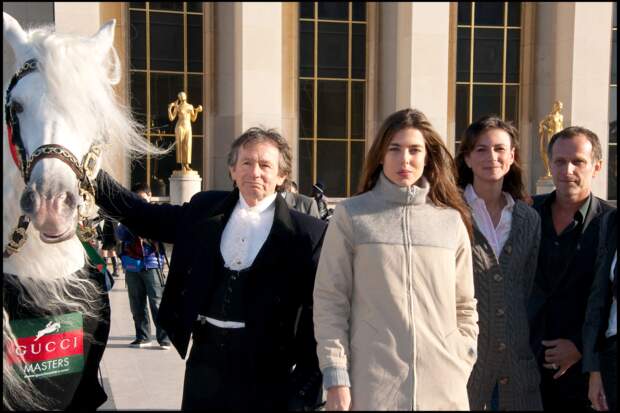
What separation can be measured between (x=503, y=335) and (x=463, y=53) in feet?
60.6

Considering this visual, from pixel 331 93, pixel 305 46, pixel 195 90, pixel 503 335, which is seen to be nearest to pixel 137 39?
pixel 195 90

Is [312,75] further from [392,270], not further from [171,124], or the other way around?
[392,270]

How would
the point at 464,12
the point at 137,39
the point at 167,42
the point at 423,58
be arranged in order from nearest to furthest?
the point at 423,58
the point at 137,39
the point at 167,42
the point at 464,12

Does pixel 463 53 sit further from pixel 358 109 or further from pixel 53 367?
pixel 53 367

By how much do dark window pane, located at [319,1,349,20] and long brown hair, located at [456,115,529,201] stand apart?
17.2m

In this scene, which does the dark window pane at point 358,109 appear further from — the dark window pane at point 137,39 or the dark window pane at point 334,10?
the dark window pane at point 137,39

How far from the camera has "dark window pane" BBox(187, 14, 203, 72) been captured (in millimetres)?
18547

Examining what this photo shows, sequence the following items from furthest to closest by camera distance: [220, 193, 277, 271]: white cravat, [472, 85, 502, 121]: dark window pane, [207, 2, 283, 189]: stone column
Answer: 1. [472, 85, 502, 121]: dark window pane
2. [207, 2, 283, 189]: stone column
3. [220, 193, 277, 271]: white cravat

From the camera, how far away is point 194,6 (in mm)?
18562

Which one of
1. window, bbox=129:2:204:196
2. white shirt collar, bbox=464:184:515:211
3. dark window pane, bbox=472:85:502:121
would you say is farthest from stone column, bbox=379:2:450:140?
white shirt collar, bbox=464:184:515:211

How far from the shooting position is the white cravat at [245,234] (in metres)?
2.63

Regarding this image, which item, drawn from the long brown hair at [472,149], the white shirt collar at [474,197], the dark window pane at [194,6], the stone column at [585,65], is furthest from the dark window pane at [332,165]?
the white shirt collar at [474,197]

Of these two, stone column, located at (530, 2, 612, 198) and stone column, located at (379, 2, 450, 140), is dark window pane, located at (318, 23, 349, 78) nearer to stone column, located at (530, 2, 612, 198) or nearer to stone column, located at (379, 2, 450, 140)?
stone column, located at (379, 2, 450, 140)

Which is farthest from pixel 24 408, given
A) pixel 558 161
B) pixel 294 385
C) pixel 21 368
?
pixel 558 161
